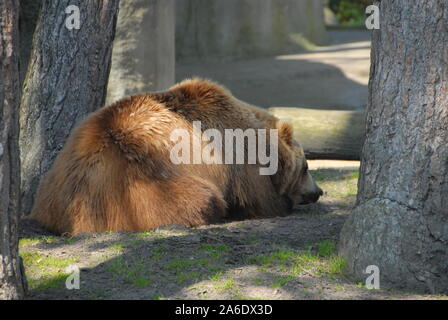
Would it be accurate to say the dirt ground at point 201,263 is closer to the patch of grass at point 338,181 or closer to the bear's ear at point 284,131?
the bear's ear at point 284,131

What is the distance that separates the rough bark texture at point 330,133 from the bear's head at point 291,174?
2.10 m

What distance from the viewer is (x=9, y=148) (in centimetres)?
388

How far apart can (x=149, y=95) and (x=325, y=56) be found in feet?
32.3

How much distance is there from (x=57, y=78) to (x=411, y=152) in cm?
341

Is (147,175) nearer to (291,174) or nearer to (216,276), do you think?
(216,276)

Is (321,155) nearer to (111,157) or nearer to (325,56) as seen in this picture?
(111,157)

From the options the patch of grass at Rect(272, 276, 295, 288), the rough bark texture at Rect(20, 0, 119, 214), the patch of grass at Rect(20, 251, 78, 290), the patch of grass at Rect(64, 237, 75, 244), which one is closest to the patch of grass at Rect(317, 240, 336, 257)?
the patch of grass at Rect(272, 276, 295, 288)

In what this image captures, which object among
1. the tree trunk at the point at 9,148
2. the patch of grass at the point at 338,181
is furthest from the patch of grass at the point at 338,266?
A: the patch of grass at the point at 338,181

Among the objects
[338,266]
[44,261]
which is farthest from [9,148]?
[338,266]

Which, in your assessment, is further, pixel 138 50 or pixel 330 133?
pixel 138 50

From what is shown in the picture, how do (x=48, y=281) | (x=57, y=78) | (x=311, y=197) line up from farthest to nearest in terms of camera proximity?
(x=311, y=197) → (x=57, y=78) → (x=48, y=281)

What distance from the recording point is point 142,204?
221 inches

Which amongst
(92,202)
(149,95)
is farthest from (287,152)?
(92,202)

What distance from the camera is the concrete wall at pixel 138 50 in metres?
10.5
